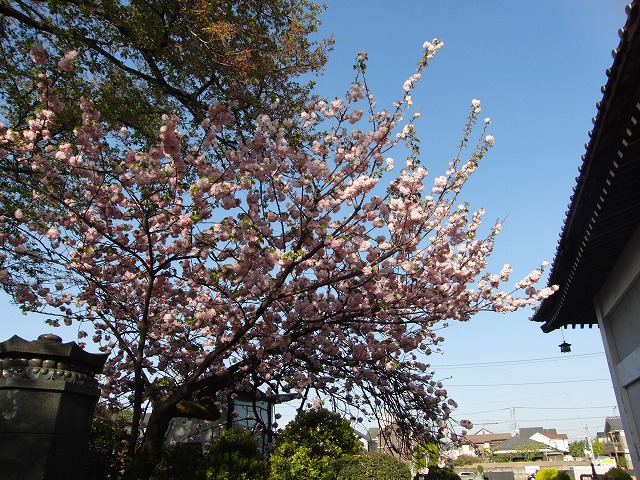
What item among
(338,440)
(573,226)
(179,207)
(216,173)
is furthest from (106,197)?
(573,226)

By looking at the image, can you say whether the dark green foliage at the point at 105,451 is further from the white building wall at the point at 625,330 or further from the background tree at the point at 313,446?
the white building wall at the point at 625,330

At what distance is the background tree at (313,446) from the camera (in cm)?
659

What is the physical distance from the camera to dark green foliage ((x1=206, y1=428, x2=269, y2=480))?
6269mm

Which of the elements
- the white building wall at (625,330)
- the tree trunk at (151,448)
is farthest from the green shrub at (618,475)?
the tree trunk at (151,448)

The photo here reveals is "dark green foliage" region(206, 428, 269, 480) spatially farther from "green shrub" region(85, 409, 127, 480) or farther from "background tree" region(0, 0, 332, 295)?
"background tree" region(0, 0, 332, 295)

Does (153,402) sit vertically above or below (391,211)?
below

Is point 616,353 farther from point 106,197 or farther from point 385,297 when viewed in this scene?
point 106,197

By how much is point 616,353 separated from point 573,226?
4.86 meters

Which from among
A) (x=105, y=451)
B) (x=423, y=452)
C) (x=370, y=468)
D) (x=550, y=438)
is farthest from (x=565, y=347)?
(x=550, y=438)

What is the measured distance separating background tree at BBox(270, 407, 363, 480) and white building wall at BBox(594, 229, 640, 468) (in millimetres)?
4779

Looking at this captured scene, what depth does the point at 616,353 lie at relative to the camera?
9023 mm

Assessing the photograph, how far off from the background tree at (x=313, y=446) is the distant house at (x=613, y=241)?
13.4 feet

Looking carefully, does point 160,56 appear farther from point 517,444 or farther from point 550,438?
point 550,438

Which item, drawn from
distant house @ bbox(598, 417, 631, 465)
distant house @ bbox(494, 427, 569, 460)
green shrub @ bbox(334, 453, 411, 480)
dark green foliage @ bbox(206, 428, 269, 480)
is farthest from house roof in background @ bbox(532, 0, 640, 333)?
distant house @ bbox(494, 427, 569, 460)
